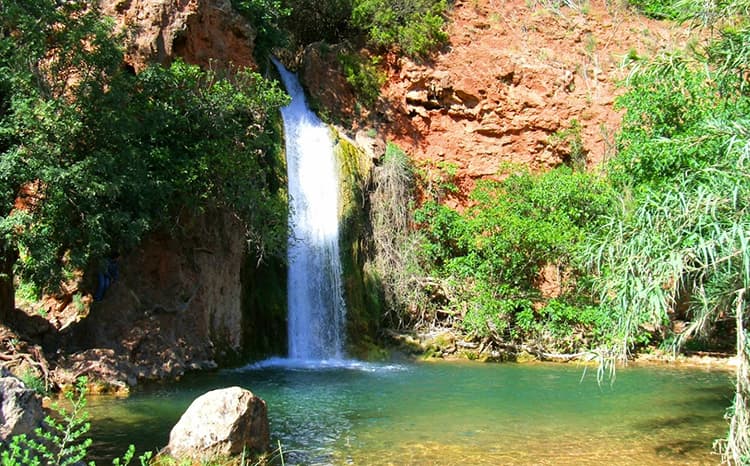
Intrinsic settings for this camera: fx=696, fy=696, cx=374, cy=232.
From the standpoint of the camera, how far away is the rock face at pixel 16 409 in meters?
5.95

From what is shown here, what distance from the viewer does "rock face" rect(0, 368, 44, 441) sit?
19.5ft

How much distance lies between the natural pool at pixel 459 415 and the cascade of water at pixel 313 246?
240 centimetres

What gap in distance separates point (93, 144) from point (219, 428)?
6.97 m

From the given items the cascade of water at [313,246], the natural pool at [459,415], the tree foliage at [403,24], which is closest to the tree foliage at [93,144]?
the natural pool at [459,415]

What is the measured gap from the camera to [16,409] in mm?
6059

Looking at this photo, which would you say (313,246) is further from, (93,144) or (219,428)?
(219,428)

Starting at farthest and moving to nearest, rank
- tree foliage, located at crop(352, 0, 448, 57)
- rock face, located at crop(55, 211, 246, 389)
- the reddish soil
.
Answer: tree foliage, located at crop(352, 0, 448, 57) < the reddish soil < rock face, located at crop(55, 211, 246, 389)

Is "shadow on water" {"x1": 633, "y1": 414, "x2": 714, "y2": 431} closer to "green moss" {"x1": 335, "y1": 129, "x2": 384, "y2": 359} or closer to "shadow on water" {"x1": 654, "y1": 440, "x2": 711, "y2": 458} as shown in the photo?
"shadow on water" {"x1": 654, "y1": 440, "x2": 711, "y2": 458}

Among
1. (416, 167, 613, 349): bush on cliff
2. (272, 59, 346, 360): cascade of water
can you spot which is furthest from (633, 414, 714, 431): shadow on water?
(272, 59, 346, 360): cascade of water

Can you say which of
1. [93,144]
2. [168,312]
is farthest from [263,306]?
[93,144]

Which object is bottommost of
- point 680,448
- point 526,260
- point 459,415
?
point 680,448

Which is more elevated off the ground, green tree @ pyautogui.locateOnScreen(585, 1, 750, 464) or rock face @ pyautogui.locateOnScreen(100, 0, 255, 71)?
rock face @ pyautogui.locateOnScreen(100, 0, 255, 71)

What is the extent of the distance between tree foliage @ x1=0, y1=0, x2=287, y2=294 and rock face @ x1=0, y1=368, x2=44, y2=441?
19.2 feet

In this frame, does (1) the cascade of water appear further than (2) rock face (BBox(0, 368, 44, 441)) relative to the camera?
Yes
